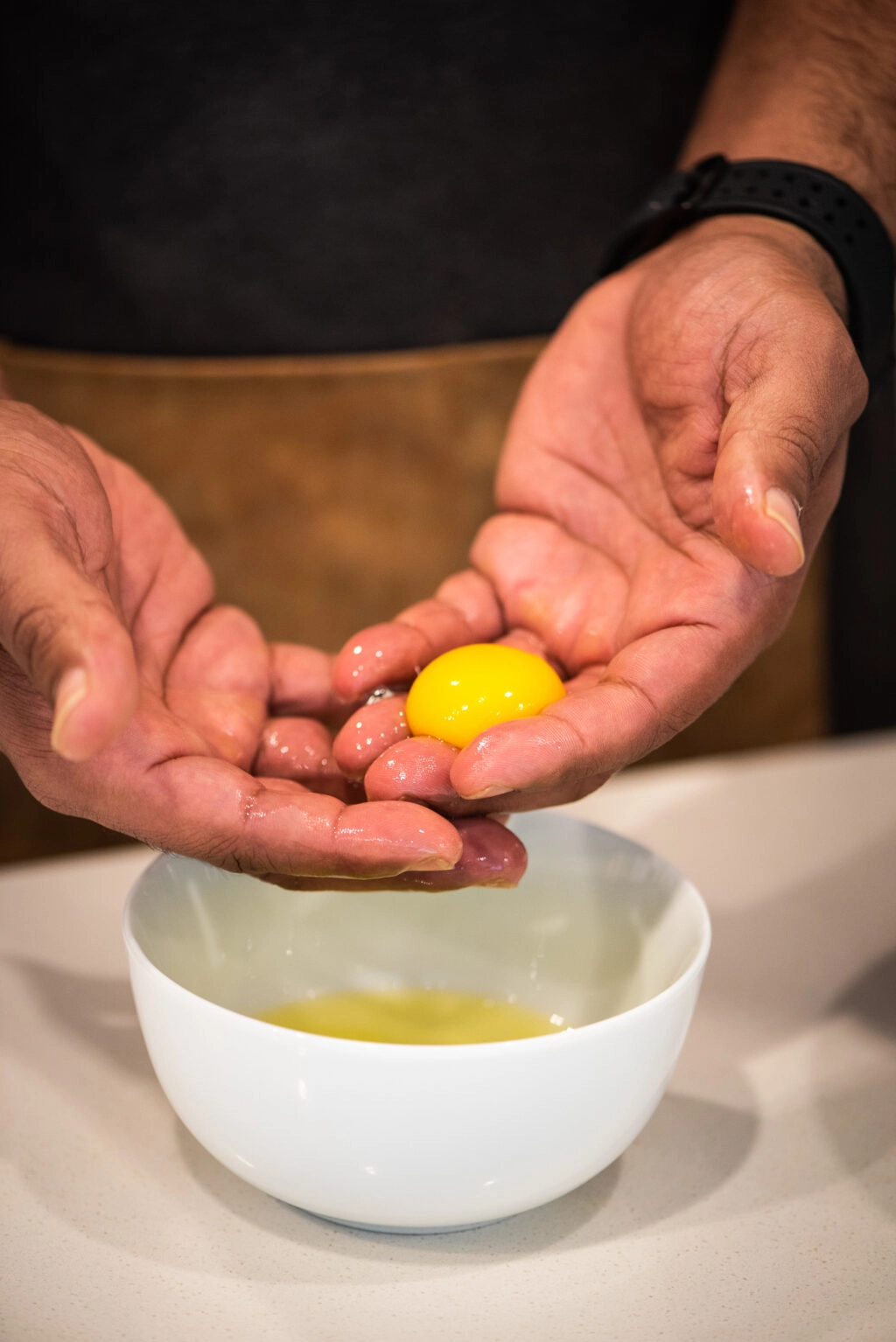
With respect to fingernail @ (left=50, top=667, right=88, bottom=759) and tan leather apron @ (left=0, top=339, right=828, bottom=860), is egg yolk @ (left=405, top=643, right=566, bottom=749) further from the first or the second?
tan leather apron @ (left=0, top=339, right=828, bottom=860)

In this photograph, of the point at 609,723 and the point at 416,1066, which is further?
the point at 609,723

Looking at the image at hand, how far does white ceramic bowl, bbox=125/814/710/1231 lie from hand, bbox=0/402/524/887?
0.29 ft

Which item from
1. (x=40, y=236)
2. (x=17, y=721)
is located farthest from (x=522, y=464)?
(x=40, y=236)

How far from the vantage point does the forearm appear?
1.19m

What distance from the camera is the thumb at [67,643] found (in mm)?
620

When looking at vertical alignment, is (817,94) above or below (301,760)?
above

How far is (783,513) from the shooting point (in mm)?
761

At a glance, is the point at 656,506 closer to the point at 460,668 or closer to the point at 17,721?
the point at 460,668

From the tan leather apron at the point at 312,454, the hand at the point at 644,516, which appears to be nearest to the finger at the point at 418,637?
the hand at the point at 644,516

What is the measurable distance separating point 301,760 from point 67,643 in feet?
1.18

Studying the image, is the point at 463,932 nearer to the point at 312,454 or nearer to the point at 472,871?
the point at 472,871

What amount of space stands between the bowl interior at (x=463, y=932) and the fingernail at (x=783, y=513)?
0.82 ft

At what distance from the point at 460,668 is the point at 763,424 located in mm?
313

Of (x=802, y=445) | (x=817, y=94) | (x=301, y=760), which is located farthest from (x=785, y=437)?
(x=817, y=94)
